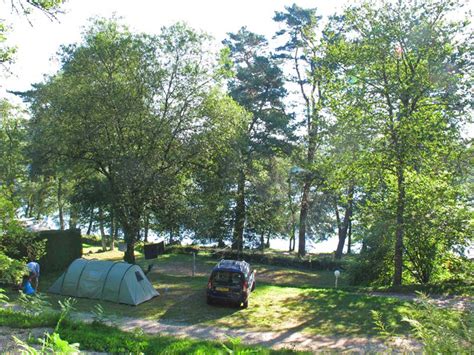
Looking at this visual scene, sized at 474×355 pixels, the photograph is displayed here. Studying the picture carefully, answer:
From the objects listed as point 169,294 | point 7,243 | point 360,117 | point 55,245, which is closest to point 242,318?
point 169,294

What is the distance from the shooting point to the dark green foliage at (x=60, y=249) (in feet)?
69.7

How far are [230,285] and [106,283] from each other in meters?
5.20

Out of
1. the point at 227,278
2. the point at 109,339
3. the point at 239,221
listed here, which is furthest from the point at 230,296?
the point at 239,221

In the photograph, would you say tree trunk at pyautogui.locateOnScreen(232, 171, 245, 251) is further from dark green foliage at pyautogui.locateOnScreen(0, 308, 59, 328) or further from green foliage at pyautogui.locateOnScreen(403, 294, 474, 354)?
green foliage at pyautogui.locateOnScreen(403, 294, 474, 354)

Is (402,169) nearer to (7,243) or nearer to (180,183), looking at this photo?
(180,183)

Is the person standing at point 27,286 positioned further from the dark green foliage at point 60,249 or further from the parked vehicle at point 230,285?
the parked vehicle at point 230,285

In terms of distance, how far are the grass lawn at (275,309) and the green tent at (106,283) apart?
0.39 meters

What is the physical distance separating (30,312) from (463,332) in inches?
437

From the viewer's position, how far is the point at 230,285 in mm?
15531

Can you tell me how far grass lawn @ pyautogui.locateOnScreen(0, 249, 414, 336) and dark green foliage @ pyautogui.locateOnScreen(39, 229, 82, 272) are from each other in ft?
3.17

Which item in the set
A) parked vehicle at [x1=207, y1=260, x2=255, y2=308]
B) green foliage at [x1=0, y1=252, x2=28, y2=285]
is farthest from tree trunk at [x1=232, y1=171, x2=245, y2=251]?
green foliage at [x1=0, y1=252, x2=28, y2=285]

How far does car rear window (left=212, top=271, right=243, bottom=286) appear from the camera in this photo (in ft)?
51.1

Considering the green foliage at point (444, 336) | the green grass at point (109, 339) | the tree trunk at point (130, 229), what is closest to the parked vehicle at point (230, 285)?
the green grass at point (109, 339)

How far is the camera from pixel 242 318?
46.7ft
